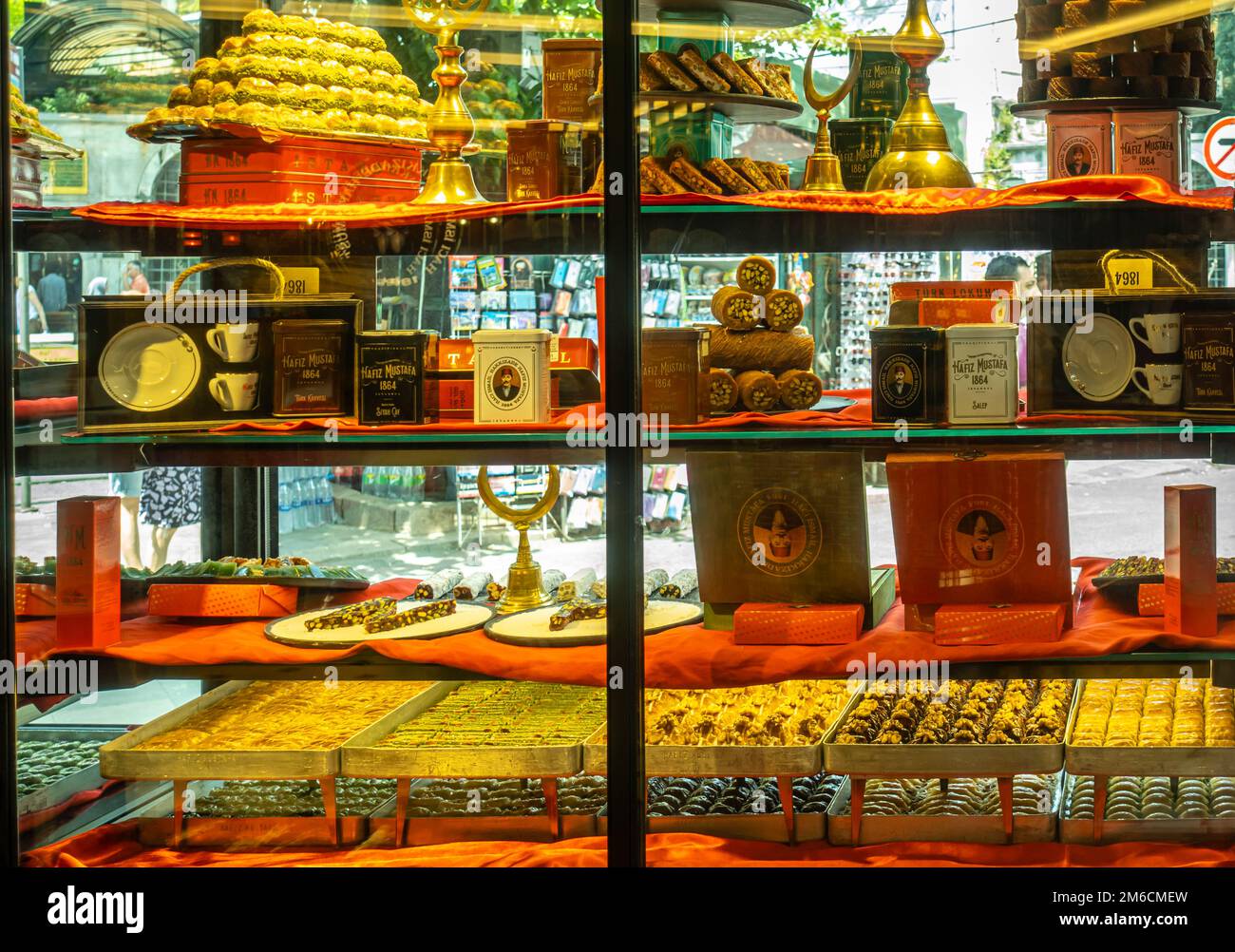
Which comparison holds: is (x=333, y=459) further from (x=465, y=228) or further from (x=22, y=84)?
(x=22, y=84)

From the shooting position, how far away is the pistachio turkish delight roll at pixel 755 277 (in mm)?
2240

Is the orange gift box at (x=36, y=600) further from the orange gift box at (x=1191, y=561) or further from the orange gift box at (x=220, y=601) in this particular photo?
the orange gift box at (x=1191, y=561)

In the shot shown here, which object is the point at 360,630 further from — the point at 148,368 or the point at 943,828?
the point at 943,828

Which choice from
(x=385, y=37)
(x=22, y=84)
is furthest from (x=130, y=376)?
(x=385, y=37)

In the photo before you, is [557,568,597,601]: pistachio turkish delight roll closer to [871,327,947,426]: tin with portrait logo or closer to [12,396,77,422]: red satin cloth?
[871,327,947,426]: tin with portrait logo

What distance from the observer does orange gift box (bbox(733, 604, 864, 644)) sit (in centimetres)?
220

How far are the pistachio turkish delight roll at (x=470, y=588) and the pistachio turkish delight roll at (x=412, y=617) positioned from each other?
0.03 m

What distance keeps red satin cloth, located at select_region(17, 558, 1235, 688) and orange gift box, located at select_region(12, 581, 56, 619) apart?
56 mm

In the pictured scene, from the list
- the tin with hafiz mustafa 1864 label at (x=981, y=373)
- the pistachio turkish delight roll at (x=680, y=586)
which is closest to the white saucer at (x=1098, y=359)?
the tin with hafiz mustafa 1864 label at (x=981, y=373)

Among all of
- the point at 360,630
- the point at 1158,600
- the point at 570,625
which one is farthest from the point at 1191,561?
the point at 360,630

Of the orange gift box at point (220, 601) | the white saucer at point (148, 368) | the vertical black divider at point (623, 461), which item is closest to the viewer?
the vertical black divider at point (623, 461)

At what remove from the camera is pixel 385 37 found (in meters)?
2.37

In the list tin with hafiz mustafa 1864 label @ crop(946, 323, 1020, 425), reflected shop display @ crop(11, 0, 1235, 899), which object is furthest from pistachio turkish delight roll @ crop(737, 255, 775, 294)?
tin with hafiz mustafa 1864 label @ crop(946, 323, 1020, 425)

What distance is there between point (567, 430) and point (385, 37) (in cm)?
93
